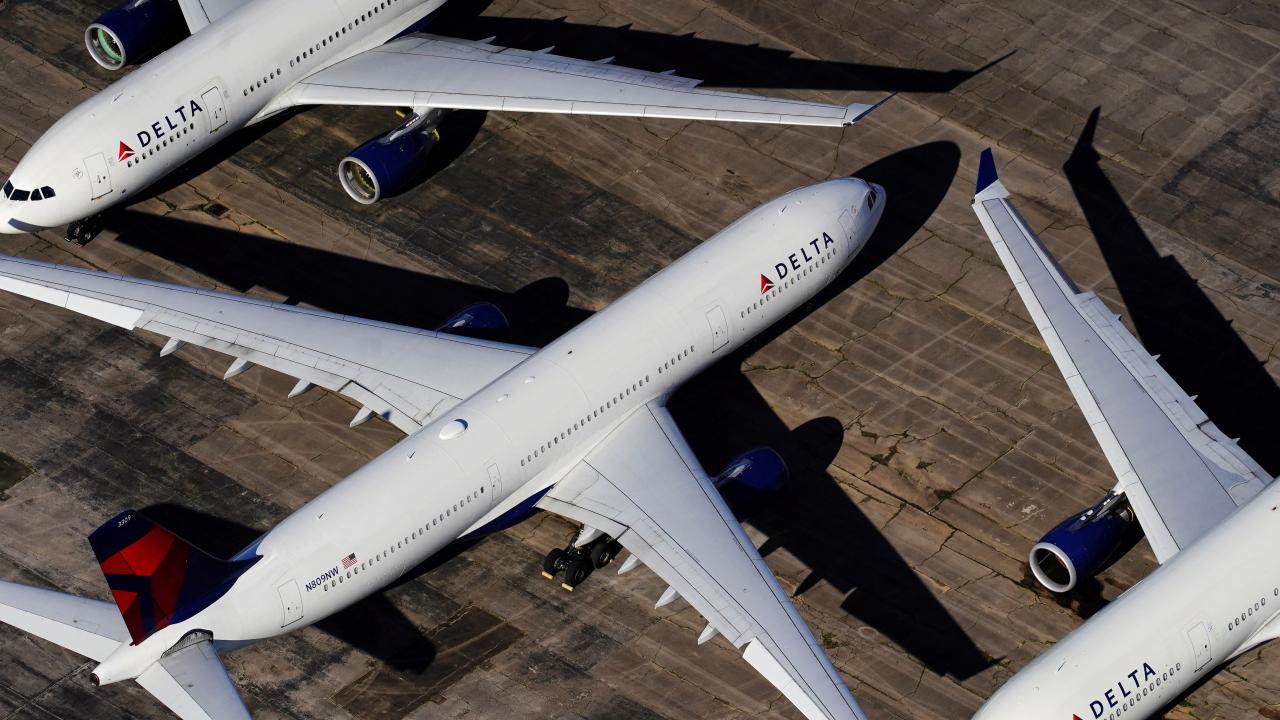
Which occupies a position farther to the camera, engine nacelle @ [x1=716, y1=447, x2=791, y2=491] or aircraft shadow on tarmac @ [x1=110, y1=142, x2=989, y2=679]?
engine nacelle @ [x1=716, y1=447, x2=791, y2=491]

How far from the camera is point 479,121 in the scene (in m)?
59.0

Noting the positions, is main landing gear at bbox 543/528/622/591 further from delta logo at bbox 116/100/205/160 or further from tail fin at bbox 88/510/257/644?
delta logo at bbox 116/100/205/160

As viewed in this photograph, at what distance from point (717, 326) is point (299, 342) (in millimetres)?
10442

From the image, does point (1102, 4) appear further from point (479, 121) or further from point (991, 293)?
point (479, 121)

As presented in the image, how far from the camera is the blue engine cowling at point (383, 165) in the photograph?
5519cm

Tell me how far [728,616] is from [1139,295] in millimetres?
18204

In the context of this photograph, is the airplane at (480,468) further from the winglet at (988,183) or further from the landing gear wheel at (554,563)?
the winglet at (988,183)

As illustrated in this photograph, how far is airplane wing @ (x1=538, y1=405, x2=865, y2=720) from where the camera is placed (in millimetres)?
39312

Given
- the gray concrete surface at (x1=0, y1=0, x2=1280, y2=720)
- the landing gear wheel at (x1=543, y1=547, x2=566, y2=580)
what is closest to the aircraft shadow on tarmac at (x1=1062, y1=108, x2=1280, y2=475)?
the gray concrete surface at (x1=0, y1=0, x2=1280, y2=720)

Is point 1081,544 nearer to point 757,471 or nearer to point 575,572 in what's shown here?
point 757,471

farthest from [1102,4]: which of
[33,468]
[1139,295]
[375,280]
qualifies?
[33,468]

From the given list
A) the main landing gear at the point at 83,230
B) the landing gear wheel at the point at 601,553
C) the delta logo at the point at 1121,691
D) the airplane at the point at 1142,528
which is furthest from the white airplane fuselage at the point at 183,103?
the delta logo at the point at 1121,691

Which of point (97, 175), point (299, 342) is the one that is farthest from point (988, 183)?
point (97, 175)

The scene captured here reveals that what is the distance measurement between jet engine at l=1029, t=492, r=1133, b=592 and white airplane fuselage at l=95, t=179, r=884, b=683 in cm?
961
